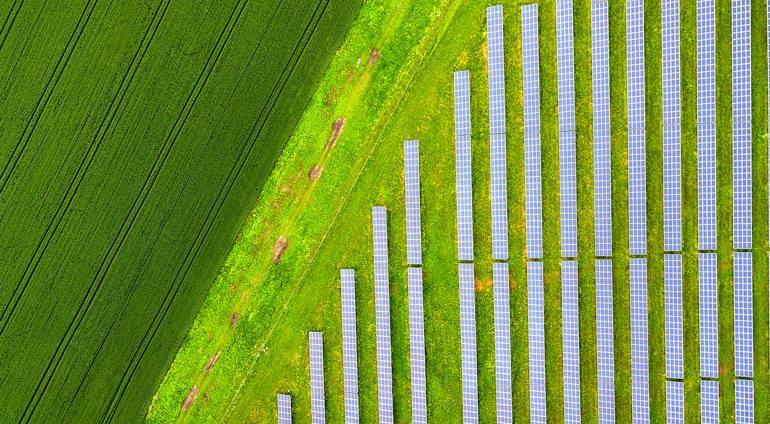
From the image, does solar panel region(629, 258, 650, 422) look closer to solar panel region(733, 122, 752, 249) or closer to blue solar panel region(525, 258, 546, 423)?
blue solar panel region(525, 258, 546, 423)

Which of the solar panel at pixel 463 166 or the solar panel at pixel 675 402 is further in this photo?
the solar panel at pixel 463 166

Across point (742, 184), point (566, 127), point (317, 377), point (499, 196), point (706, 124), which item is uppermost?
point (706, 124)

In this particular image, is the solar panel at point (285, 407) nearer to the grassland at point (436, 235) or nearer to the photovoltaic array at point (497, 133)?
the grassland at point (436, 235)

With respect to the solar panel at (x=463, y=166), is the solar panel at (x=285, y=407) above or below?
below

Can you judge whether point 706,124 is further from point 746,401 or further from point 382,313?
point 382,313

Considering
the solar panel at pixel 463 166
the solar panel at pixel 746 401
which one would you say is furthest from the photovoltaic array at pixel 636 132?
the solar panel at pixel 463 166

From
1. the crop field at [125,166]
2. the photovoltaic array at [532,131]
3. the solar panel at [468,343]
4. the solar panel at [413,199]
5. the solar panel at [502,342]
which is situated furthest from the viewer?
the crop field at [125,166]

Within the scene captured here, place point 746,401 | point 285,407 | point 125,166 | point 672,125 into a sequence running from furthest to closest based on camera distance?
point 125,166 → point 285,407 → point 672,125 → point 746,401

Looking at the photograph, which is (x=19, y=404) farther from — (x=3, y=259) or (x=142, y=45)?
(x=142, y=45)

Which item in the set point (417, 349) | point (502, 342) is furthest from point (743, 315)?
point (417, 349)
